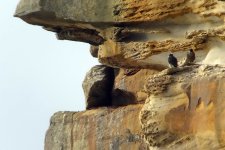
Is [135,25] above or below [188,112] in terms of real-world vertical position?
above

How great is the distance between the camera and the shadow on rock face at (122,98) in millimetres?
23562

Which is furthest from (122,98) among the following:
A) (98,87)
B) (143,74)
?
(143,74)

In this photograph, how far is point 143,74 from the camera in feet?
76.5

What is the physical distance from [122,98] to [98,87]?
864 mm

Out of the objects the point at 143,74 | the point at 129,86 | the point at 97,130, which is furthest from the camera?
the point at 129,86

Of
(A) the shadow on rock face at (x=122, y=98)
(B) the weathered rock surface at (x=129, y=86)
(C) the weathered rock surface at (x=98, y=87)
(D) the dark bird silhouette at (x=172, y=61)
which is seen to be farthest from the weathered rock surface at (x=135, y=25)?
(C) the weathered rock surface at (x=98, y=87)

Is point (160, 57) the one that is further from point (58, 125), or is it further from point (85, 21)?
point (58, 125)

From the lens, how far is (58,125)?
963 inches

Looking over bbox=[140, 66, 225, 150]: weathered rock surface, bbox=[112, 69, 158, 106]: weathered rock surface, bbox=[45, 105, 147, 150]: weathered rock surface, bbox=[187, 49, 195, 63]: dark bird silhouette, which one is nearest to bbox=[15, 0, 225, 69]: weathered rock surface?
bbox=[187, 49, 195, 63]: dark bird silhouette

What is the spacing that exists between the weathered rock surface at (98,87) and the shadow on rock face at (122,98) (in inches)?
8.3

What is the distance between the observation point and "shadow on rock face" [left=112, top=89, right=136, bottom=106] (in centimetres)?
2356

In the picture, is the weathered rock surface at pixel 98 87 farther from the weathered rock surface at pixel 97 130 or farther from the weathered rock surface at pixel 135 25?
the weathered rock surface at pixel 135 25

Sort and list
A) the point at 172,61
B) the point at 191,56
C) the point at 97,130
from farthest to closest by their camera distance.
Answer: the point at 97,130
the point at 172,61
the point at 191,56

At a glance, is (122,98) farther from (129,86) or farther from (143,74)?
(143,74)
